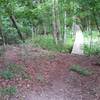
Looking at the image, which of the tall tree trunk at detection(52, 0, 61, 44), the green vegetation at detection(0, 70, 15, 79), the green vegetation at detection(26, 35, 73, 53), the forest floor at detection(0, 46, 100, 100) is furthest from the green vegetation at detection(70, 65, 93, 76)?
the tall tree trunk at detection(52, 0, 61, 44)

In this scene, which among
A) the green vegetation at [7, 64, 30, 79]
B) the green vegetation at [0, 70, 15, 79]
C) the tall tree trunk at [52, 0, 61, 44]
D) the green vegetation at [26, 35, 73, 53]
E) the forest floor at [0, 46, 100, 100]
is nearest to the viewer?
the forest floor at [0, 46, 100, 100]

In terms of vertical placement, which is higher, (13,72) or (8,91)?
(13,72)

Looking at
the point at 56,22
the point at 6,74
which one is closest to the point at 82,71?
the point at 6,74

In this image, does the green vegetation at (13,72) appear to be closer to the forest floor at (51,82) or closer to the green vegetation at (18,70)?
the green vegetation at (18,70)

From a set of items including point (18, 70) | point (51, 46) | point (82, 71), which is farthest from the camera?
point (51, 46)

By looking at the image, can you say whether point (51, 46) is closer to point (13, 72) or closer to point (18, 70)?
point (18, 70)

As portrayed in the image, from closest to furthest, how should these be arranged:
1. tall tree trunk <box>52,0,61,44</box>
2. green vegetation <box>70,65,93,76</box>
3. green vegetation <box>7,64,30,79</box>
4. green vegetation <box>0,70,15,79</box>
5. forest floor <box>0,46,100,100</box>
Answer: forest floor <box>0,46,100,100</box>, green vegetation <box>0,70,15,79</box>, green vegetation <box>7,64,30,79</box>, green vegetation <box>70,65,93,76</box>, tall tree trunk <box>52,0,61,44</box>

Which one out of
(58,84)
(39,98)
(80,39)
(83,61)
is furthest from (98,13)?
(80,39)

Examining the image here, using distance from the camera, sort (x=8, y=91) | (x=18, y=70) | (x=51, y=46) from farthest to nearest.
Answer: (x=51, y=46) → (x=18, y=70) → (x=8, y=91)

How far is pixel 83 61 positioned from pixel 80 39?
34.3 feet

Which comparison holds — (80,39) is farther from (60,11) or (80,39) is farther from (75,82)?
(75,82)

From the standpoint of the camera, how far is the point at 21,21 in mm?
21609

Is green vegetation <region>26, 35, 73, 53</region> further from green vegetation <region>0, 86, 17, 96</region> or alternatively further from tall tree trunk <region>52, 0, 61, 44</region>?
green vegetation <region>0, 86, 17, 96</region>

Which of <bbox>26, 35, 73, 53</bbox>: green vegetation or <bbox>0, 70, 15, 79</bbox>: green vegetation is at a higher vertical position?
<bbox>0, 70, 15, 79</bbox>: green vegetation
